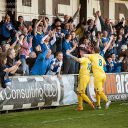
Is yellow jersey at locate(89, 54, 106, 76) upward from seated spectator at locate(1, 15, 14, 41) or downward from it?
downward

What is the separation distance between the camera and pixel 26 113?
15.8 m

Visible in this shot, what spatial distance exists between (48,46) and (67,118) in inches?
211

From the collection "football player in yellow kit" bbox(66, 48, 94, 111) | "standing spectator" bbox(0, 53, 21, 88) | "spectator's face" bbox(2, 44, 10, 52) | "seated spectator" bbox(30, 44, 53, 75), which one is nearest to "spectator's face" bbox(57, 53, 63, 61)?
"seated spectator" bbox(30, 44, 53, 75)

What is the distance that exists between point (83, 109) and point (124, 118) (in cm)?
262

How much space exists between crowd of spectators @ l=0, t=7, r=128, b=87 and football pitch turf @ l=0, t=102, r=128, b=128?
1.43m

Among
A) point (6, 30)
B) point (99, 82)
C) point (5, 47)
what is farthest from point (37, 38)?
point (99, 82)

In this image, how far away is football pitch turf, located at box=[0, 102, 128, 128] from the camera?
43.3ft

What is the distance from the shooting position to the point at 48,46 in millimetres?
19375

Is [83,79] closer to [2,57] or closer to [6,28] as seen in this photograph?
[2,57]

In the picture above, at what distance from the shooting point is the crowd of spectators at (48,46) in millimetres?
17766

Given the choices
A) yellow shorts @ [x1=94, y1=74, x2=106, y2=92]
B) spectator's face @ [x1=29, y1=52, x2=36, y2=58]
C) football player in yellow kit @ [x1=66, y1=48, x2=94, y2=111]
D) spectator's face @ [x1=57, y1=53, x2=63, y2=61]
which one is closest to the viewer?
football player in yellow kit @ [x1=66, y1=48, x2=94, y2=111]

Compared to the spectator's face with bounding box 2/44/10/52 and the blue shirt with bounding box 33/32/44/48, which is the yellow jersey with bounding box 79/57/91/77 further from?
the blue shirt with bounding box 33/32/44/48

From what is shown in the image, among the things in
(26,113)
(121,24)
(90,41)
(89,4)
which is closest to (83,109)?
(26,113)

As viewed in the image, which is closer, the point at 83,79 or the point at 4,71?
the point at 4,71
